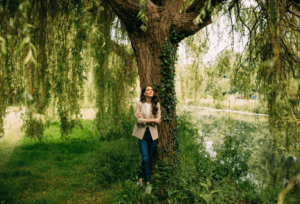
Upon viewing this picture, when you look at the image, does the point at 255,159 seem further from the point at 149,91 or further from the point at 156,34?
the point at 156,34

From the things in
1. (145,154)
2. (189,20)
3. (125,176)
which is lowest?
(125,176)

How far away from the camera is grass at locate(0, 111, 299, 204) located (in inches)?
116

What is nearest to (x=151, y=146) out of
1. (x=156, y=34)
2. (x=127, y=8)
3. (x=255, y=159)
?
(x=156, y=34)

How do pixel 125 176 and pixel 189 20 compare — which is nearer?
pixel 189 20

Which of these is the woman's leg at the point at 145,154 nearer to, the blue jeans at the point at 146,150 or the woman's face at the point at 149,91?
the blue jeans at the point at 146,150

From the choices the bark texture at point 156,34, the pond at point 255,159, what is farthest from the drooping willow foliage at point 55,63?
the pond at point 255,159

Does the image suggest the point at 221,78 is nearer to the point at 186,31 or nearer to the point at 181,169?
the point at 186,31

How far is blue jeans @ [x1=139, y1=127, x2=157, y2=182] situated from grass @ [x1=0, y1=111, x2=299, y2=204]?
0.50 ft

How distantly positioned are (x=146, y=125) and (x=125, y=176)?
138 centimetres

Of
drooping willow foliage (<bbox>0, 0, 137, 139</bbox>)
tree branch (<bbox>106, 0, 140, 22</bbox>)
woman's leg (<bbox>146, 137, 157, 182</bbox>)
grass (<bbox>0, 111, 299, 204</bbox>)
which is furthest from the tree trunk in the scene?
drooping willow foliage (<bbox>0, 0, 137, 139</bbox>)

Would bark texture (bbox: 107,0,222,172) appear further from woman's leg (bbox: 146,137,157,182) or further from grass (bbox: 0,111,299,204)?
grass (bbox: 0,111,299,204)

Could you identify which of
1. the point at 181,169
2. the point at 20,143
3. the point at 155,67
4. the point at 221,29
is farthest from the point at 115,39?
the point at 20,143

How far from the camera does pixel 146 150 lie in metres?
3.17

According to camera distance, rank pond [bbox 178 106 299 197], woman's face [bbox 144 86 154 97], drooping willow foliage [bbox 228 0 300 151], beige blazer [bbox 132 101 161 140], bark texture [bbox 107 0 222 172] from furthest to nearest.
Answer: pond [bbox 178 106 299 197] → bark texture [bbox 107 0 222 172] → woman's face [bbox 144 86 154 97] → beige blazer [bbox 132 101 161 140] → drooping willow foliage [bbox 228 0 300 151]
